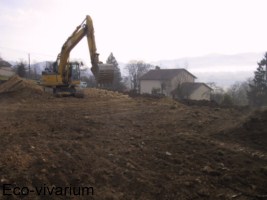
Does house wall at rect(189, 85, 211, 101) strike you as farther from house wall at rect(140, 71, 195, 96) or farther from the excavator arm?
the excavator arm

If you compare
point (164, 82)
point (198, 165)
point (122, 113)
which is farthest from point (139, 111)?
point (164, 82)

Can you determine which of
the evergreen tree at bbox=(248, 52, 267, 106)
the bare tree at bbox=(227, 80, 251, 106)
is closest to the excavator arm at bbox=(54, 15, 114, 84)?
the bare tree at bbox=(227, 80, 251, 106)

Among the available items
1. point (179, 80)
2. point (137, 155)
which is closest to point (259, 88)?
point (179, 80)

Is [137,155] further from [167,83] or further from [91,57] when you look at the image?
[167,83]

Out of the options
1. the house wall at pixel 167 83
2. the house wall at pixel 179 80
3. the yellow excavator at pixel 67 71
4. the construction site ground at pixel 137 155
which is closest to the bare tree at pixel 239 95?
the house wall at pixel 179 80

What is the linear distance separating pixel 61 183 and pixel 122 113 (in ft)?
29.2

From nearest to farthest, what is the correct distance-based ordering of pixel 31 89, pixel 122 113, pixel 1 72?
pixel 122 113
pixel 31 89
pixel 1 72

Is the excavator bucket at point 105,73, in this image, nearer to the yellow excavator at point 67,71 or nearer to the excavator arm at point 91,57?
the excavator arm at point 91,57

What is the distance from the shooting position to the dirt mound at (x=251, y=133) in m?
10.3

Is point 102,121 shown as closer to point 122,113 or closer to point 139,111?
point 122,113

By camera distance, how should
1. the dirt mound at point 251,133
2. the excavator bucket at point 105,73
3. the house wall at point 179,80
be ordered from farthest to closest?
the house wall at point 179,80 → the excavator bucket at point 105,73 → the dirt mound at point 251,133

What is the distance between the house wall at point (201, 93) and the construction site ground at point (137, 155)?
37.1 metres

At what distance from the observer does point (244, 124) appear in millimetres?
11516

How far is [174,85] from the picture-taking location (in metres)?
55.2
